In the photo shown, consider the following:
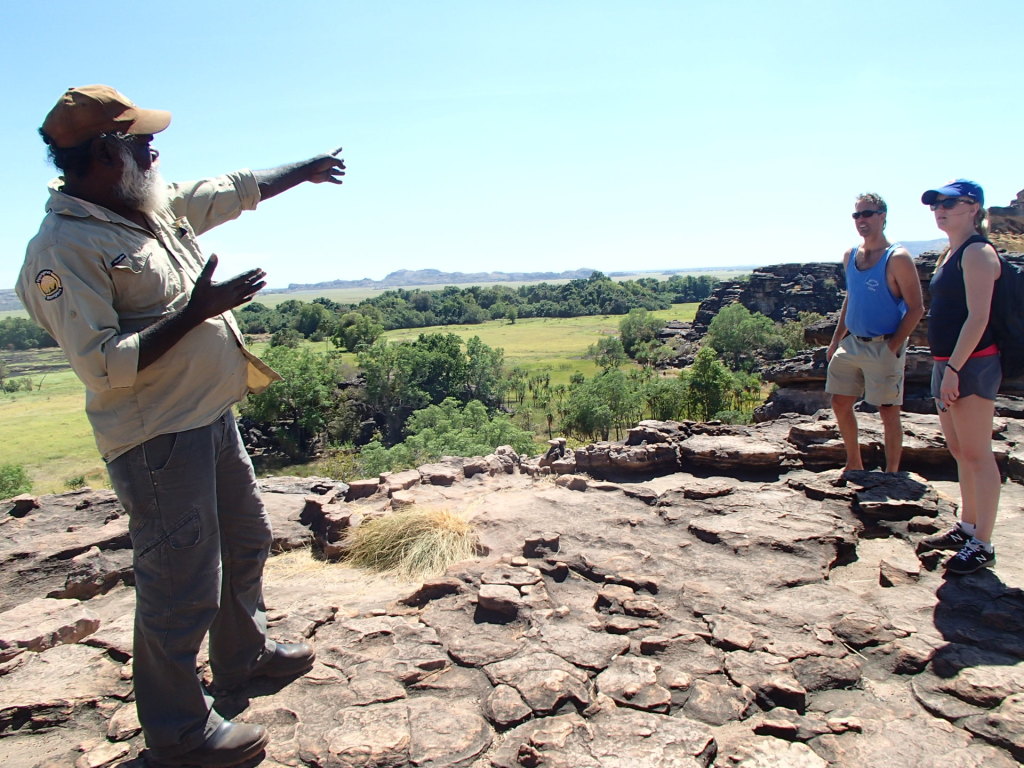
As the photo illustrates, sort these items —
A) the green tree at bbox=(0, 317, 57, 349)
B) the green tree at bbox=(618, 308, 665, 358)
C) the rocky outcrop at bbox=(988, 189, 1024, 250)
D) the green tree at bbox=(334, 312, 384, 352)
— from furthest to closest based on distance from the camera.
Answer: the green tree at bbox=(0, 317, 57, 349) < the green tree at bbox=(618, 308, 665, 358) < the green tree at bbox=(334, 312, 384, 352) < the rocky outcrop at bbox=(988, 189, 1024, 250)

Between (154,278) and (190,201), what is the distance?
32.3 inches

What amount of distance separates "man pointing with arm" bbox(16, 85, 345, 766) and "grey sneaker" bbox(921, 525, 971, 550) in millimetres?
4180

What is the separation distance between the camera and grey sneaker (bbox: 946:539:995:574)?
4109 mm

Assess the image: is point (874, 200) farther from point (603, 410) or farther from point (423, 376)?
point (423, 376)

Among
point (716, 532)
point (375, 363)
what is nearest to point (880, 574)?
point (716, 532)

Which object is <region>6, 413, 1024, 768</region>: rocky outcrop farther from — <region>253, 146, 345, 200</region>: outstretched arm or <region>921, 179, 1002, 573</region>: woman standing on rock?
<region>253, 146, 345, 200</region>: outstretched arm

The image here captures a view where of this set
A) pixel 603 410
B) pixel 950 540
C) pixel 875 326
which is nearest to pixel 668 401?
pixel 603 410

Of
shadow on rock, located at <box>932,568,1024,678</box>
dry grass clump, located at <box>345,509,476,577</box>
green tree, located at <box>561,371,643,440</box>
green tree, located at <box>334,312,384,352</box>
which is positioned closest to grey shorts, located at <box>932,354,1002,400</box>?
shadow on rock, located at <box>932,568,1024,678</box>

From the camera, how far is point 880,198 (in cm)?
548

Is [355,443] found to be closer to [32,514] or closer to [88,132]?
[32,514]

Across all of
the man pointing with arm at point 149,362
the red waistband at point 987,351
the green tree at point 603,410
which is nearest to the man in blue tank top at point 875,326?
the red waistband at point 987,351

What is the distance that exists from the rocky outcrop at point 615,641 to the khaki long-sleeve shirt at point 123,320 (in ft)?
4.71

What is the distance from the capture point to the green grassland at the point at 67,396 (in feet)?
141

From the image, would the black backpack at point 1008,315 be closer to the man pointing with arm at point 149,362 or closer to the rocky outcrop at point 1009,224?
the man pointing with arm at point 149,362
